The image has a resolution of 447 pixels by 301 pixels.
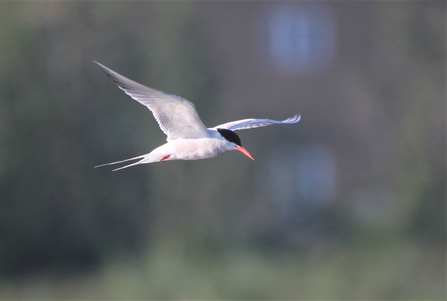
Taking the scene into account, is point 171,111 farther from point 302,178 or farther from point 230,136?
point 302,178

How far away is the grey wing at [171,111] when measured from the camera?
17.9ft

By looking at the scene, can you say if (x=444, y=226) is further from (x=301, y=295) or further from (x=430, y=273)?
(x=301, y=295)

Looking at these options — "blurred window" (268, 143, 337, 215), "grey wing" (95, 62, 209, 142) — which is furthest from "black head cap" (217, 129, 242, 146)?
"blurred window" (268, 143, 337, 215)

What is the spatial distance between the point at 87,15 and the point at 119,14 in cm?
282

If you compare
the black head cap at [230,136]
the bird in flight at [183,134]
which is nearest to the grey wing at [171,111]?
the bird in flight at [183,134]

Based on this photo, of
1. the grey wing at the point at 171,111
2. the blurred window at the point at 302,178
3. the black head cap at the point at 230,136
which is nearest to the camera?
the grey wing at the point at 171,111

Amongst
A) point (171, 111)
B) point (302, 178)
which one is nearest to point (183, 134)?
point (171, 111)

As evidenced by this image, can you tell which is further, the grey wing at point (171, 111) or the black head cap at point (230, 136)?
the black head cap at point (230, 136)

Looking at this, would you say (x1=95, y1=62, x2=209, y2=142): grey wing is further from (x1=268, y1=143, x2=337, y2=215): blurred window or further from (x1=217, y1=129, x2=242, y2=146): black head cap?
(x1=268, y1=143, x2=337, y2=215): blurred window

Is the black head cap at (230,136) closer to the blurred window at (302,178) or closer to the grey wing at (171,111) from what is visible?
the grey wing at (171,111)

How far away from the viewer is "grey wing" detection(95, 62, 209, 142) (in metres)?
5.46

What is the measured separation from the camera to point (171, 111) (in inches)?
225

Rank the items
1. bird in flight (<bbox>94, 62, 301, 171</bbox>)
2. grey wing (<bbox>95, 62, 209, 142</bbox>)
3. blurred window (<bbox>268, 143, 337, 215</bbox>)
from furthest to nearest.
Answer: blurred window (<bbox>268, 143, 337, 215</bbox>) → bird in flight (<bbox>94, 62, 301, 171</bbox>) → grey wing (<bbox>95, 62, 209, 142</bbox>)

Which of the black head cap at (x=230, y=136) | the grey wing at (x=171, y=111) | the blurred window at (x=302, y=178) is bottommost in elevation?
the blurred window at (x=302, y=178)
